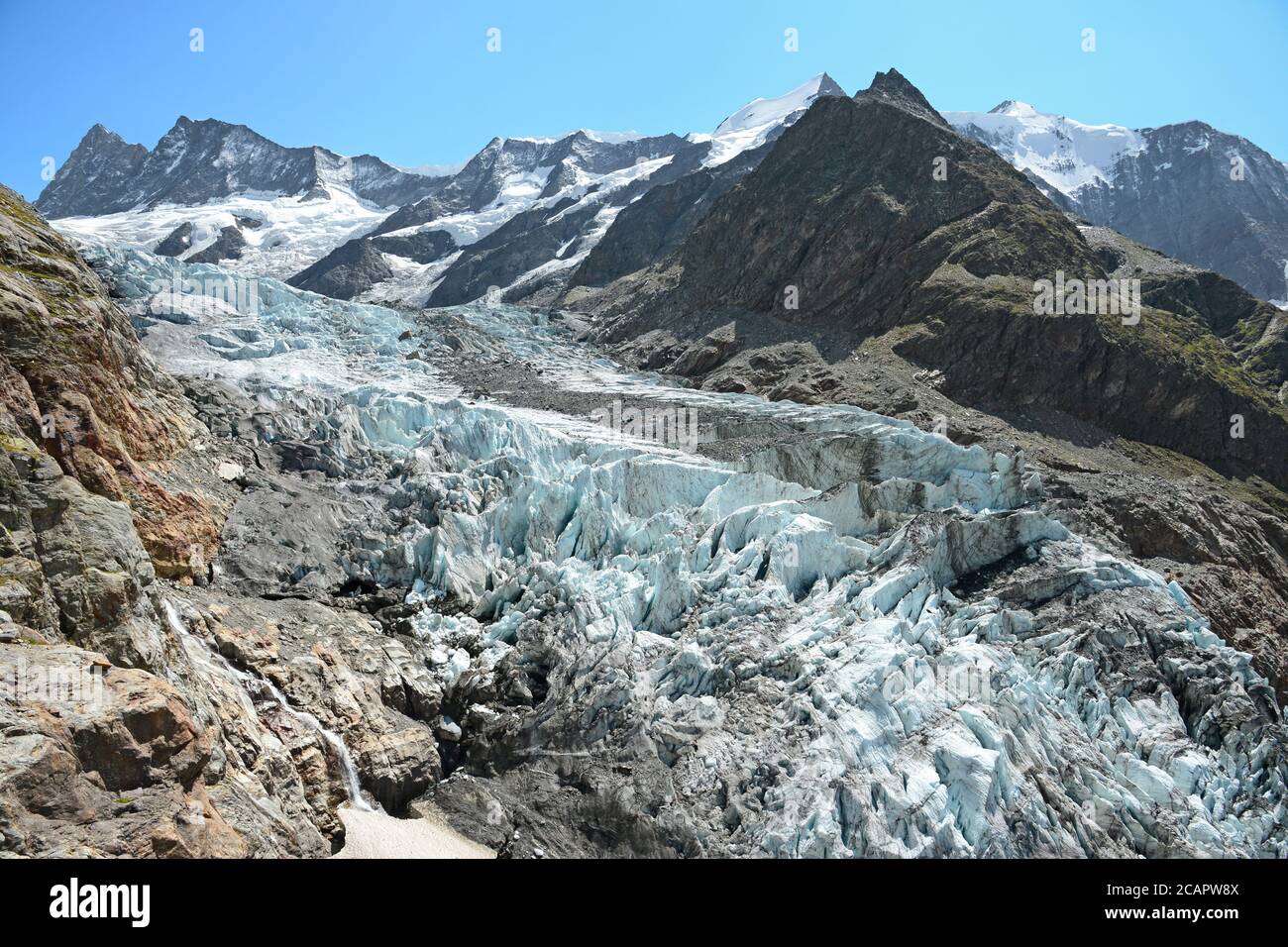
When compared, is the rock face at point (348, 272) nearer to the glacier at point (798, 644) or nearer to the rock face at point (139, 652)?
the glacier at point (798, 644)

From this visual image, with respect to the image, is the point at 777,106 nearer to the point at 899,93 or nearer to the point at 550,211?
the point at 550,211

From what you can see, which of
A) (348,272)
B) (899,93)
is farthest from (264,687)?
(348,272)

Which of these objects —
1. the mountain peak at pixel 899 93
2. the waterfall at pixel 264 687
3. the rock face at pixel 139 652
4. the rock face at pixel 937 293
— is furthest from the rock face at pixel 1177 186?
the waterfall at pixel 264 687

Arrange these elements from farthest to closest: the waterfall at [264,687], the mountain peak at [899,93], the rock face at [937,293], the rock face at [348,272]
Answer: the rock face at [348,272] < the mountain peak at [899,93] < the rock face at [937,293] < the waterfall at [264,687]

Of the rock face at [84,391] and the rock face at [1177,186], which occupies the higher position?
the rock face at [1177,186]

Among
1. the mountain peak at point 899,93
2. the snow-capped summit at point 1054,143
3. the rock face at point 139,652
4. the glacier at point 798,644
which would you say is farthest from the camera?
the snow-capped summit at point 1054,143

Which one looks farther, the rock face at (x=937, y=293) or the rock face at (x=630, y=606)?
the rock face at (x=937, y=293)

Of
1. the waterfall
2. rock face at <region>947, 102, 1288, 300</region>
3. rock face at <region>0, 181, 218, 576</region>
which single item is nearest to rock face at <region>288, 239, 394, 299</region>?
rock face at <region>0, 181, 218, 576</region>

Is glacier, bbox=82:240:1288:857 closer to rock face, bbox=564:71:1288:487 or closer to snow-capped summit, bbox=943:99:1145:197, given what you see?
rock face, bbox=564:71:1288:487
